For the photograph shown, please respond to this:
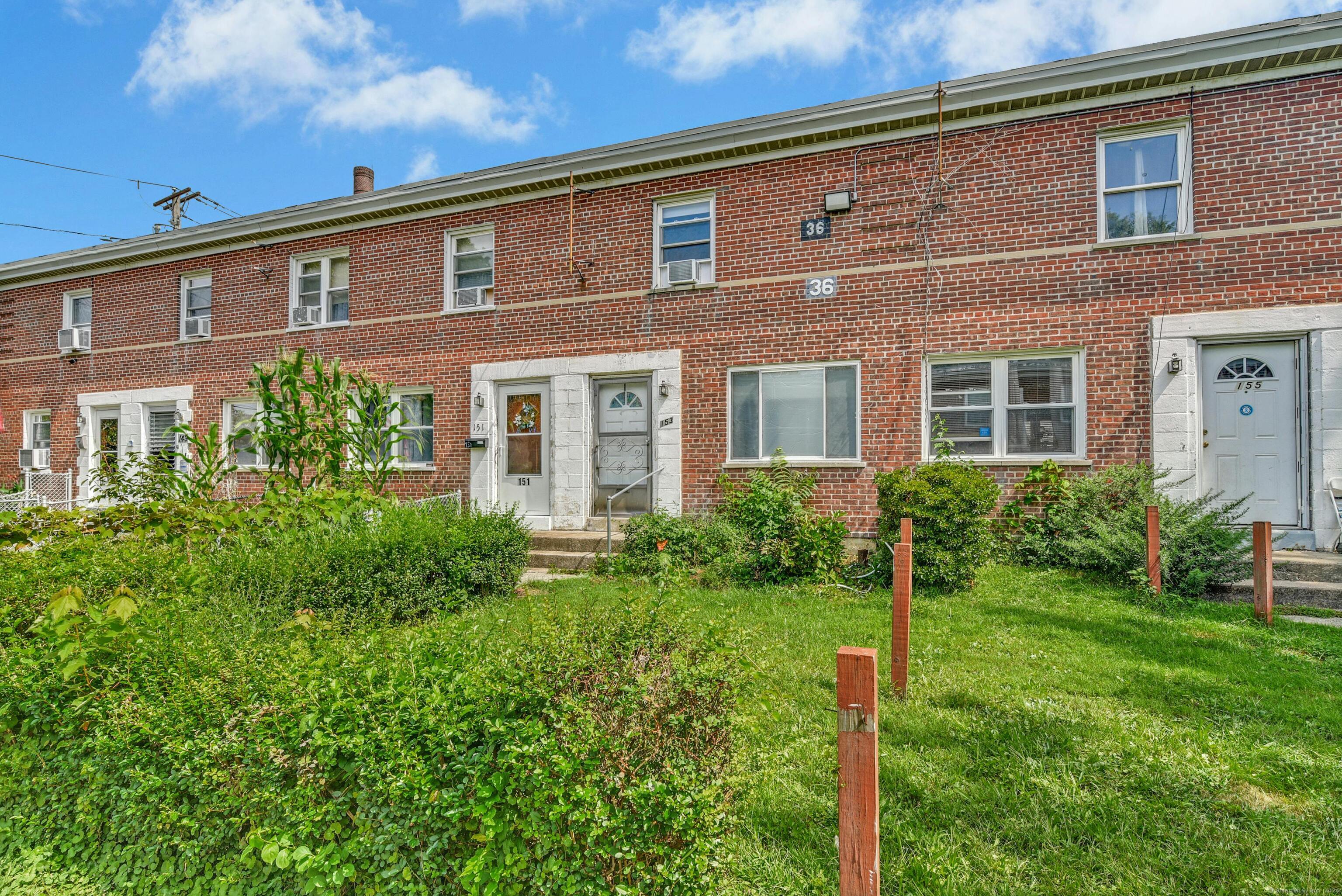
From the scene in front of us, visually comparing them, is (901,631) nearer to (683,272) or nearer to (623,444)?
(623,444)

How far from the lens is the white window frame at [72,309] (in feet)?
51.4

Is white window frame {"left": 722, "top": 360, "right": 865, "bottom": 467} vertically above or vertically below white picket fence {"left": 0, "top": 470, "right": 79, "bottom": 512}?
above

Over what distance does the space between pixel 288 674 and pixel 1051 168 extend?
33.5 ft

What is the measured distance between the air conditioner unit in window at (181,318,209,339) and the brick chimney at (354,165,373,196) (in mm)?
4296

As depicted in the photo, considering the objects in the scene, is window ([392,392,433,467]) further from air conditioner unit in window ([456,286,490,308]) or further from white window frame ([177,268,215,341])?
white window frame ([177,268,215,341])

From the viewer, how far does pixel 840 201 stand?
980 centimetres

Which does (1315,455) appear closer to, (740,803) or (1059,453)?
(1059,453)

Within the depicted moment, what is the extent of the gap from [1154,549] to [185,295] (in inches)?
703

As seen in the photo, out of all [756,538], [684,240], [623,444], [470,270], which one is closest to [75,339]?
[470,270]

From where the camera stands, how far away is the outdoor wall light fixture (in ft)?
32.1

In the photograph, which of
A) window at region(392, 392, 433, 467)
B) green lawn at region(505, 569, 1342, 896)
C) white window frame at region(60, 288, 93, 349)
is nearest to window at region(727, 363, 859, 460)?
green lawn at region(505, 569, 1342, 896)

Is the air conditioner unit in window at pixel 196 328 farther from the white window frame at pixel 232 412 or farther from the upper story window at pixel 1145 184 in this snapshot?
the upper story window at pixel 1145 184

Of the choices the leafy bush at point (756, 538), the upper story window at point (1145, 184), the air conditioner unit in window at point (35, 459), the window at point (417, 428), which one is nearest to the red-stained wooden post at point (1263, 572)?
the leafy bush at point (756, 538)

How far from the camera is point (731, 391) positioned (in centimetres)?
1040
